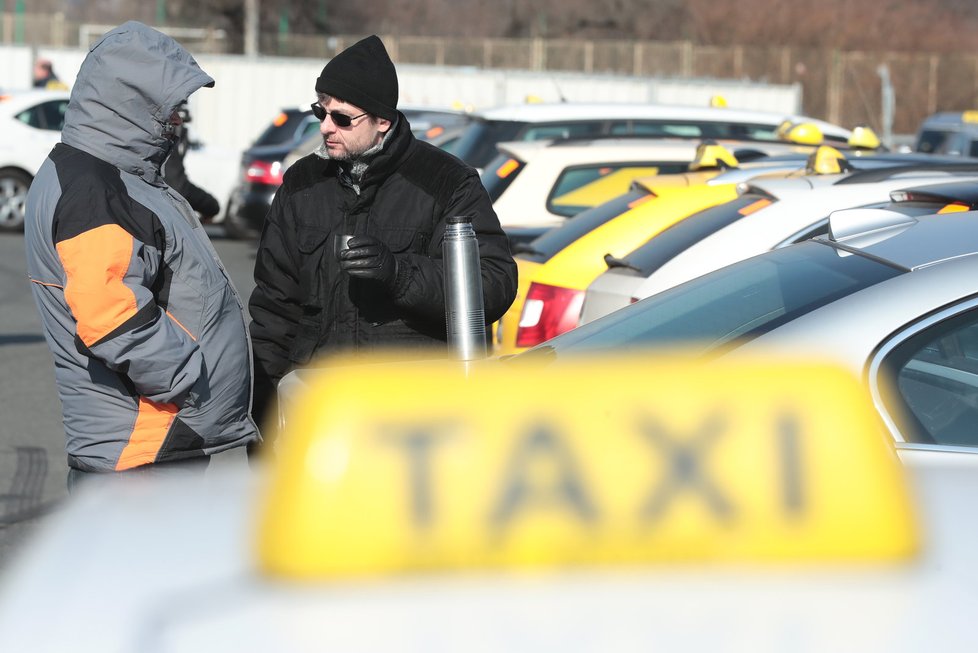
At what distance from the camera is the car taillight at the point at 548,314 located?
584cm

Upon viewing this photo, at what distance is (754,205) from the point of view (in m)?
5.60

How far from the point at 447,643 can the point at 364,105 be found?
2489 mm

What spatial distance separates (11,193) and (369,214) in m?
15.2

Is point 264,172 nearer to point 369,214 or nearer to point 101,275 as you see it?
point 369,214

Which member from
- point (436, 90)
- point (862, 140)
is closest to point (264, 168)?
point (862, 140)

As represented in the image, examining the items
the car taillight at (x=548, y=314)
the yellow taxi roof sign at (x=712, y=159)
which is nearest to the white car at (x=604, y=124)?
the yellow taxi roof sign at (x=712, y=159)

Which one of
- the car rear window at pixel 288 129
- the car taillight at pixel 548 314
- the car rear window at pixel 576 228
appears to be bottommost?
the car rear window at pixel 288 129

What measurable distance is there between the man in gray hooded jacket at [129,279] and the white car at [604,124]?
6.66 m

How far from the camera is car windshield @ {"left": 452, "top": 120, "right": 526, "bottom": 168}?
33.2 feet

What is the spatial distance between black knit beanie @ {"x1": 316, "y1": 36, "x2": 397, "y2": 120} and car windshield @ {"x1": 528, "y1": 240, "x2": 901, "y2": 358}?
2.47ft

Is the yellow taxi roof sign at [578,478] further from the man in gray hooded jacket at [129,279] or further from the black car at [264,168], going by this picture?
the black car at [264,168]

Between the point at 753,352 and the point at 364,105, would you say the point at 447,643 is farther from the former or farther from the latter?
the point at 364,105

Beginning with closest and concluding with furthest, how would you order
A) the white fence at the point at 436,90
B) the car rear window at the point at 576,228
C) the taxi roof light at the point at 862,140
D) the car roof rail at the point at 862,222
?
1. the car roof rail at the point at 862,222
2. the car rear window at the point at 576,228
3. the taxi roof light at the point at 862,140
4. the white fence at the point at 436,90

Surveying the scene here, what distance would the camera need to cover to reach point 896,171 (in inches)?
244
